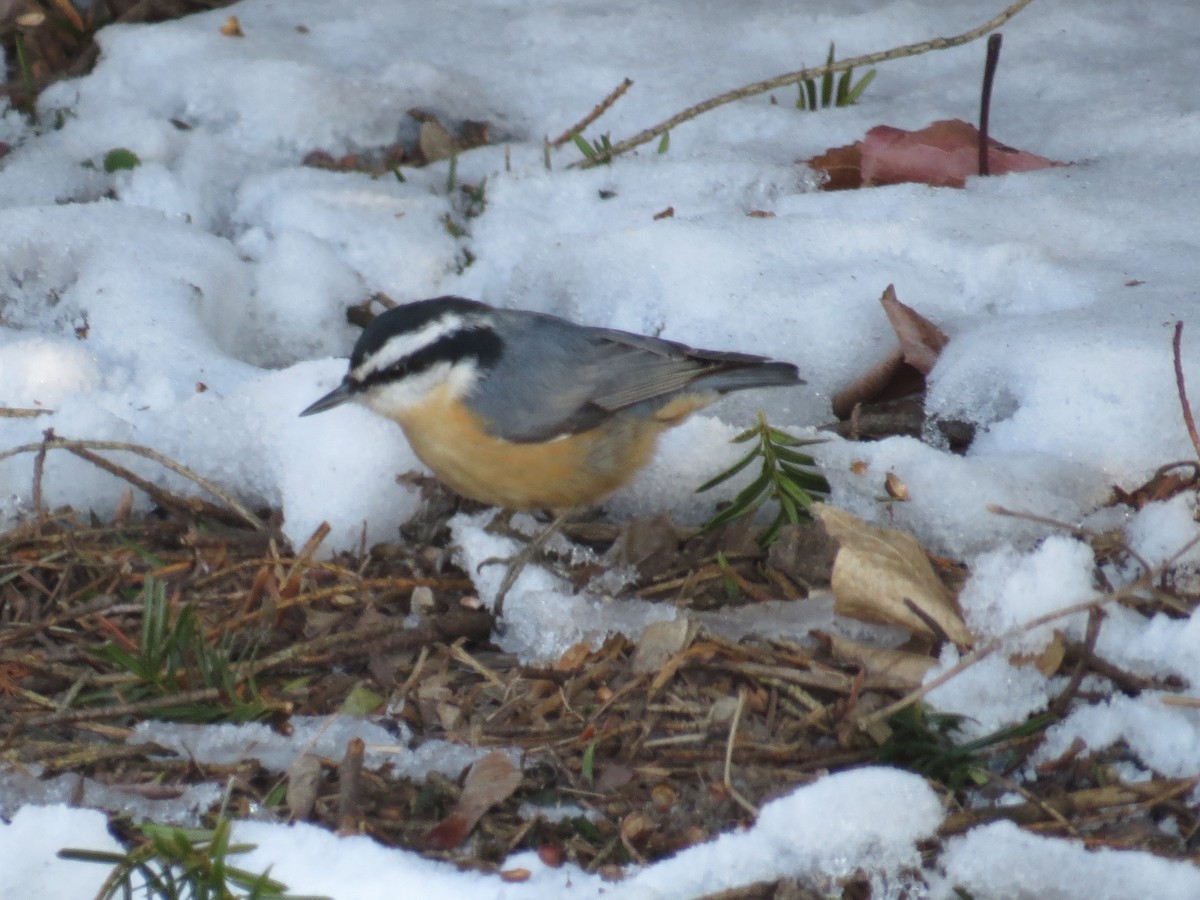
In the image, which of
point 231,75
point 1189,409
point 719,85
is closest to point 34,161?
point 231,75

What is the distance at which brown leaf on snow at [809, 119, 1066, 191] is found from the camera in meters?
4.00

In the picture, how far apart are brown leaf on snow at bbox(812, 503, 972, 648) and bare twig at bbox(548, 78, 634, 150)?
2.24 m

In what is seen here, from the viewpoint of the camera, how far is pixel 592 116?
4379 mm

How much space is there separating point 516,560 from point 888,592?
30.8 inches

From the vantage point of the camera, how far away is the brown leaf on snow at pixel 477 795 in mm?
2135

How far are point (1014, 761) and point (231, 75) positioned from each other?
346 centimetres

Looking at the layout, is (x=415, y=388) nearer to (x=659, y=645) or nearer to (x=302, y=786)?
(x=659, y=645)

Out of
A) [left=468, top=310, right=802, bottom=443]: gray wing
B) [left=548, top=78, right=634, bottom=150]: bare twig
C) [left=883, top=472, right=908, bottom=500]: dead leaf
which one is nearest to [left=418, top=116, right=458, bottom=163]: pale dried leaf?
[left=548, top=78, right=634, bottom=150]: bare twig

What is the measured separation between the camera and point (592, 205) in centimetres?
405

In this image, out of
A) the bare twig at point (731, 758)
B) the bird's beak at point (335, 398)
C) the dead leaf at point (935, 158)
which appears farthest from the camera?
the dead leaf at point (935, 158)

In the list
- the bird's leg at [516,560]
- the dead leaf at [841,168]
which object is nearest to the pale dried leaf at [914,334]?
the dead leaf at [841,168]

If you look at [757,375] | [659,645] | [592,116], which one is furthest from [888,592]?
[592,116]

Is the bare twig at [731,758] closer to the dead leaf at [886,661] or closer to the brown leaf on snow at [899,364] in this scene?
the dead leaf at [886,661]

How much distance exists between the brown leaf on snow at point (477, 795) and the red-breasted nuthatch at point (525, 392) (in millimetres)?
958
